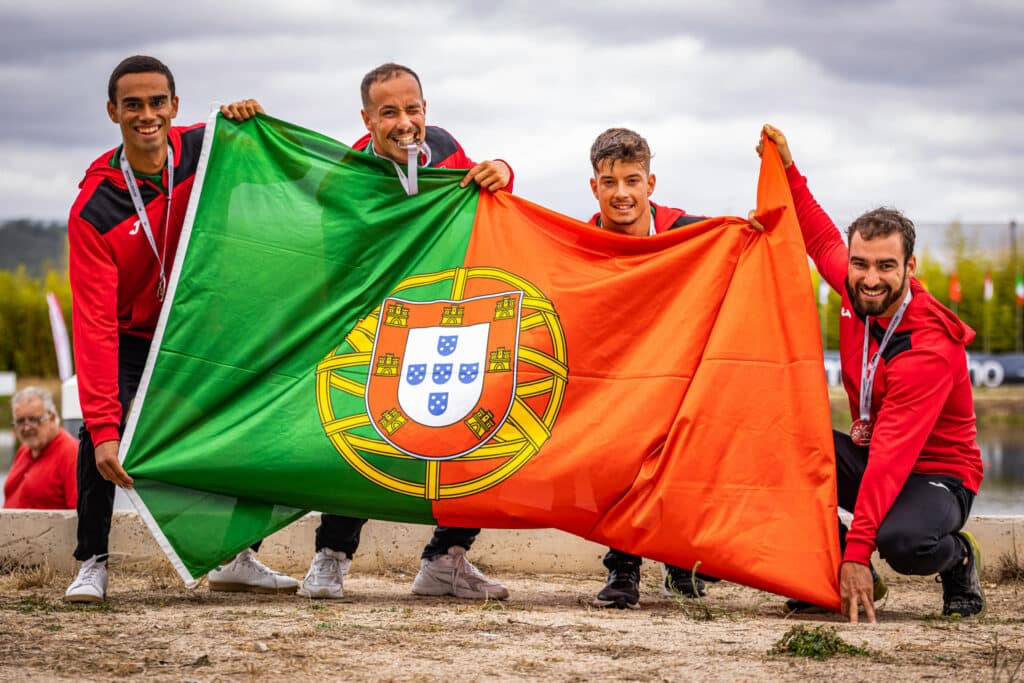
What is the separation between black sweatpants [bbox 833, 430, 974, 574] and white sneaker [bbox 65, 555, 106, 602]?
131 inches

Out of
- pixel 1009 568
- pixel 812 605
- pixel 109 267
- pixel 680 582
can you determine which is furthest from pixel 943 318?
pixel 109 267

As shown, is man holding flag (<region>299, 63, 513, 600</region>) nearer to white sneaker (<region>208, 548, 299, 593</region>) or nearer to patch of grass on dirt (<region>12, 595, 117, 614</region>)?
white sneaker (<region>208, 548, 299, 593</region>)

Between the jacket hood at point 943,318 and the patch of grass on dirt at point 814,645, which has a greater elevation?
the jacket hood at point 943,318

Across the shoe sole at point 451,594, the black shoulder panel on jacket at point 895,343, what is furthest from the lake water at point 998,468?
the black shoulder panel on jacket at point 895,343

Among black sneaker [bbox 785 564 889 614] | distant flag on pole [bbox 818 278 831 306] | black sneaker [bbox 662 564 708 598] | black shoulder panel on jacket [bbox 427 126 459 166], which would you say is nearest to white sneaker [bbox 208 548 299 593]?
black sneaker [bbox 662 564 708 598]

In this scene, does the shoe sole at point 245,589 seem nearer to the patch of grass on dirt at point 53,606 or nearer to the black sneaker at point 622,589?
the patch of grass on dirt at point 53,606

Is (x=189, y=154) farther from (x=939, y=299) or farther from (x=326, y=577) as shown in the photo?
(x=939, y=299)

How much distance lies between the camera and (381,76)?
5996 mm

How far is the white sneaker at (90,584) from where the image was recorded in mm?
5605

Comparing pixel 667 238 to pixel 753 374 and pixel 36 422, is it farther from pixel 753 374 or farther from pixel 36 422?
pixel 36 422

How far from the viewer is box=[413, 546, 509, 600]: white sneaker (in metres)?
5.95

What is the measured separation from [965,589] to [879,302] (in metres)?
1.33

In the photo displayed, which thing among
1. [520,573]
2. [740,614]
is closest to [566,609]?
[740,614]

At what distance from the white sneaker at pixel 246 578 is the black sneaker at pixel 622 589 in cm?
151
